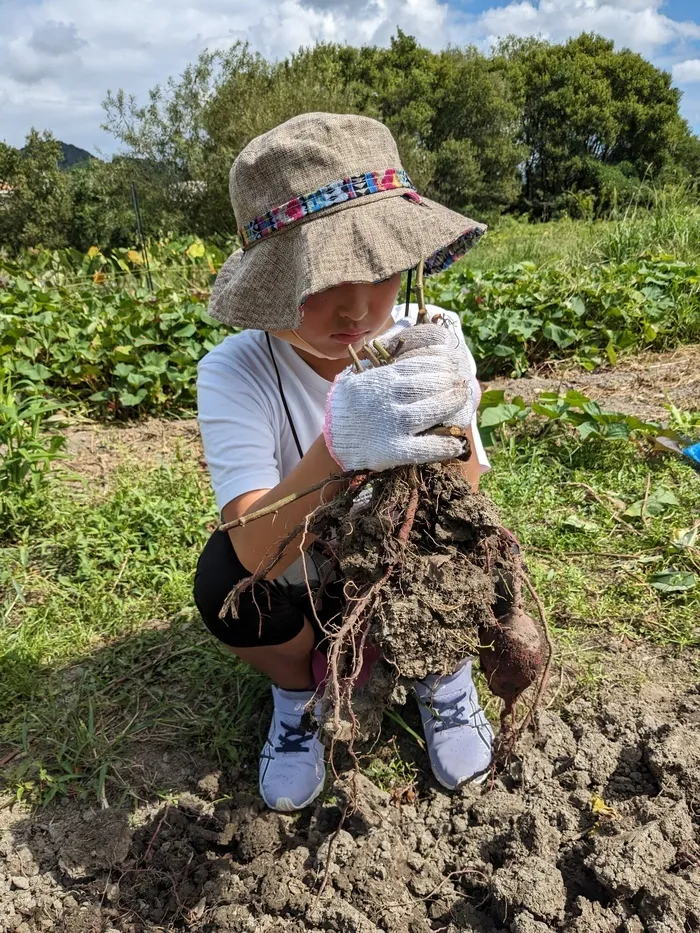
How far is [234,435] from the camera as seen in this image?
1.37m

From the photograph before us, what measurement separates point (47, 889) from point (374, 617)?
94cm

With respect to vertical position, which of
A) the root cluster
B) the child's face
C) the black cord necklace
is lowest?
the root cluster

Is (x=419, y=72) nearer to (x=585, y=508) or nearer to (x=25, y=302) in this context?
(x=25, y=302)

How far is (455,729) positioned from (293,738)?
1.27 feet

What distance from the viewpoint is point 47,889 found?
136 cm

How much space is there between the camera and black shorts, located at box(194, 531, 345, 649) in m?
1.48

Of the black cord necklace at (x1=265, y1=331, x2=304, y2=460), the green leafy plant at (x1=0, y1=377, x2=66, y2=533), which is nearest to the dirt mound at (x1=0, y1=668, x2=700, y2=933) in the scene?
the black cord necklace at (x1=265, y1=331, x2=304, y2=460)

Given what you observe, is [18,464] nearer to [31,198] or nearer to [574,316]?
[574,316]

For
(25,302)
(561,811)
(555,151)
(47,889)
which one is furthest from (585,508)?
(555,151)

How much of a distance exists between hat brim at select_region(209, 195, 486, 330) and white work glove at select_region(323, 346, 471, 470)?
0.68ft

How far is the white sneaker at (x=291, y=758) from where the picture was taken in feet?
4.89

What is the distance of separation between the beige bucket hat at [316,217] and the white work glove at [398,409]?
220 millimetres

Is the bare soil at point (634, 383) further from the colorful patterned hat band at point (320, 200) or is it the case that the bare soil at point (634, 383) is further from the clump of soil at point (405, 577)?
the clump of soil at point (405, 577)

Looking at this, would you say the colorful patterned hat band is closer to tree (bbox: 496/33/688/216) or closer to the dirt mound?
the dirt mound
